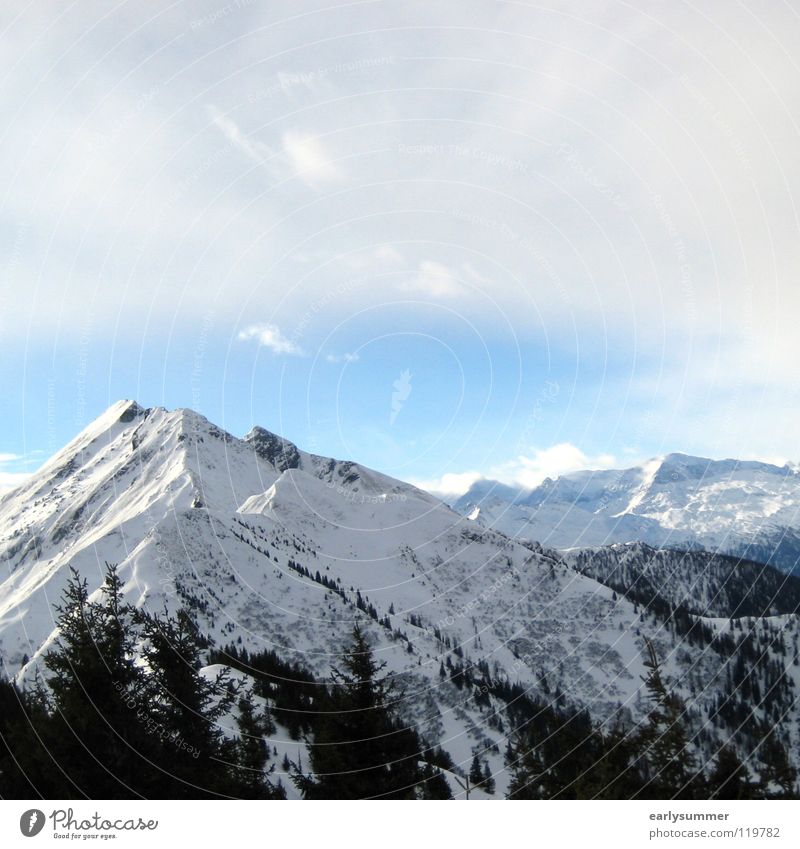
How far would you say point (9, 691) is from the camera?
3203 centimetres

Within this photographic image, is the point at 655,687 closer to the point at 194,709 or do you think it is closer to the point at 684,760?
the point at 684,760

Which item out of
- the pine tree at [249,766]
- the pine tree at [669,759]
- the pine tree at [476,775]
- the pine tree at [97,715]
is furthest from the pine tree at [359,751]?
the pine tree at [669,759]

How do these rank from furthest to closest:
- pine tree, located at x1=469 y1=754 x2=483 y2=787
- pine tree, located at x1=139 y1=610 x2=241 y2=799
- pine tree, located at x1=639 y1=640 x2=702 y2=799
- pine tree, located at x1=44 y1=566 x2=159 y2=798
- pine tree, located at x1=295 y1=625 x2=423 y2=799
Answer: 1. pine tree, located at x1=469 y1=754 x2=483 y2=787
2. pine tree, located at x1=295 y1=625 x2=423 y2=799
3. pine tree, located at x1=139 y1=610 x2=241 y2=799
4. pine tree, located at x1=639 y1=640 x2=702 y2=799
5. pine tree, located at x1=44 y1=566 x2=159 y2=798

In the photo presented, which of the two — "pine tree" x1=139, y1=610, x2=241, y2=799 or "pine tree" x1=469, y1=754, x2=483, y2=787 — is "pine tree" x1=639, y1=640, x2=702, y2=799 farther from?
"pine tree" x1=139, y1=610, x2=241, y2=799

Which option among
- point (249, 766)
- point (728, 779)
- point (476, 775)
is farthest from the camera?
point (476, 775)

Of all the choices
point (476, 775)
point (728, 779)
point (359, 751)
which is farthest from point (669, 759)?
point (476, 775)

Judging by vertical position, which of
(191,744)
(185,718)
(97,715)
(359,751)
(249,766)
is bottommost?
(249,766)

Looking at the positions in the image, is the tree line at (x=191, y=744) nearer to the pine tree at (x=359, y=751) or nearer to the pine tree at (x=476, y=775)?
the pine tree at (x=359, y=751)

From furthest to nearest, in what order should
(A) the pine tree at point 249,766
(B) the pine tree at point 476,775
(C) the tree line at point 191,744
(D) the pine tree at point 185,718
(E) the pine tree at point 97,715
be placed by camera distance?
(B) the pine tree at point 476,775
(A) the pine tree at point 249,766
(D) the pine tree at point 185,718
(C) the tree line at point 191,744
(E) the pine tree at point 97,715

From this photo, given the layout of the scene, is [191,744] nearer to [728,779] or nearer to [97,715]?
[97,715]

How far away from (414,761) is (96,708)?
11382 millimetres

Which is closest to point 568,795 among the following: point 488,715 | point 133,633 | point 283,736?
point 133,633

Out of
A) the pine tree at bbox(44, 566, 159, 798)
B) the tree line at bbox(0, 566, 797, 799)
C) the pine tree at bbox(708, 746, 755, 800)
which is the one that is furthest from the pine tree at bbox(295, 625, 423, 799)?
the pine tree at bbox(708, 746, 755, 800)

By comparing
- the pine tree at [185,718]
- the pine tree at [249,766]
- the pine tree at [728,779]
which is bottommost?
the pine tree at [249,766]
